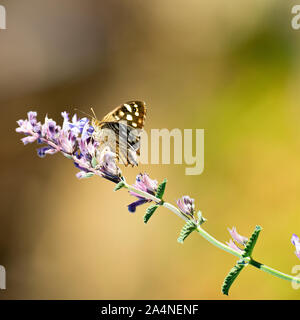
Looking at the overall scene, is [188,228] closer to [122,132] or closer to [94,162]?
[94,162]

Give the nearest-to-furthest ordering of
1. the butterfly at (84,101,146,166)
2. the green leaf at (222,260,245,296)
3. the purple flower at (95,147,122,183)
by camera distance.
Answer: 1. the green leaf at (222,260,245,296)
2. the purple flower at (95,147,122,183)
3. the butterfly at (84,101,146,166)

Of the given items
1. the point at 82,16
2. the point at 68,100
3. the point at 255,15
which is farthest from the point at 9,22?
the point at 255,15

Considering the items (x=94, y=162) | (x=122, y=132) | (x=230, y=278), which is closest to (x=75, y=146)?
(x=94, y=162)

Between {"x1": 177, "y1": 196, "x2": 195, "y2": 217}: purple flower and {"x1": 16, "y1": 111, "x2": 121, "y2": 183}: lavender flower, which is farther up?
{"x1": 16, "y1": 111, "x2": 121, "y2": 183}: lavender flower

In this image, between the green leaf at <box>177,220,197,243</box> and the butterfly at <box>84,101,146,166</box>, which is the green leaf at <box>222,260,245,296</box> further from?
the butterfly at <box>84,101,146,166</box>

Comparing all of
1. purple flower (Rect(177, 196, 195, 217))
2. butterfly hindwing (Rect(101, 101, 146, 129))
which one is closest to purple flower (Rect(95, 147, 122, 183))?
purple flower (Rect(177, 196, 195, 217))

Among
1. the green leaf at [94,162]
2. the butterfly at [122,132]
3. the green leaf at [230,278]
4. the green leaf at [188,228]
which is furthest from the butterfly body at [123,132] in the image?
the green leaf at [230,278]

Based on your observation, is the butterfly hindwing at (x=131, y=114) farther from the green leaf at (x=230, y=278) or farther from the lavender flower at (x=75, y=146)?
the green leaf at (x=230, y=278)

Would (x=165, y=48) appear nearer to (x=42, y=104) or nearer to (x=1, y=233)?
(x=42, y=104)
